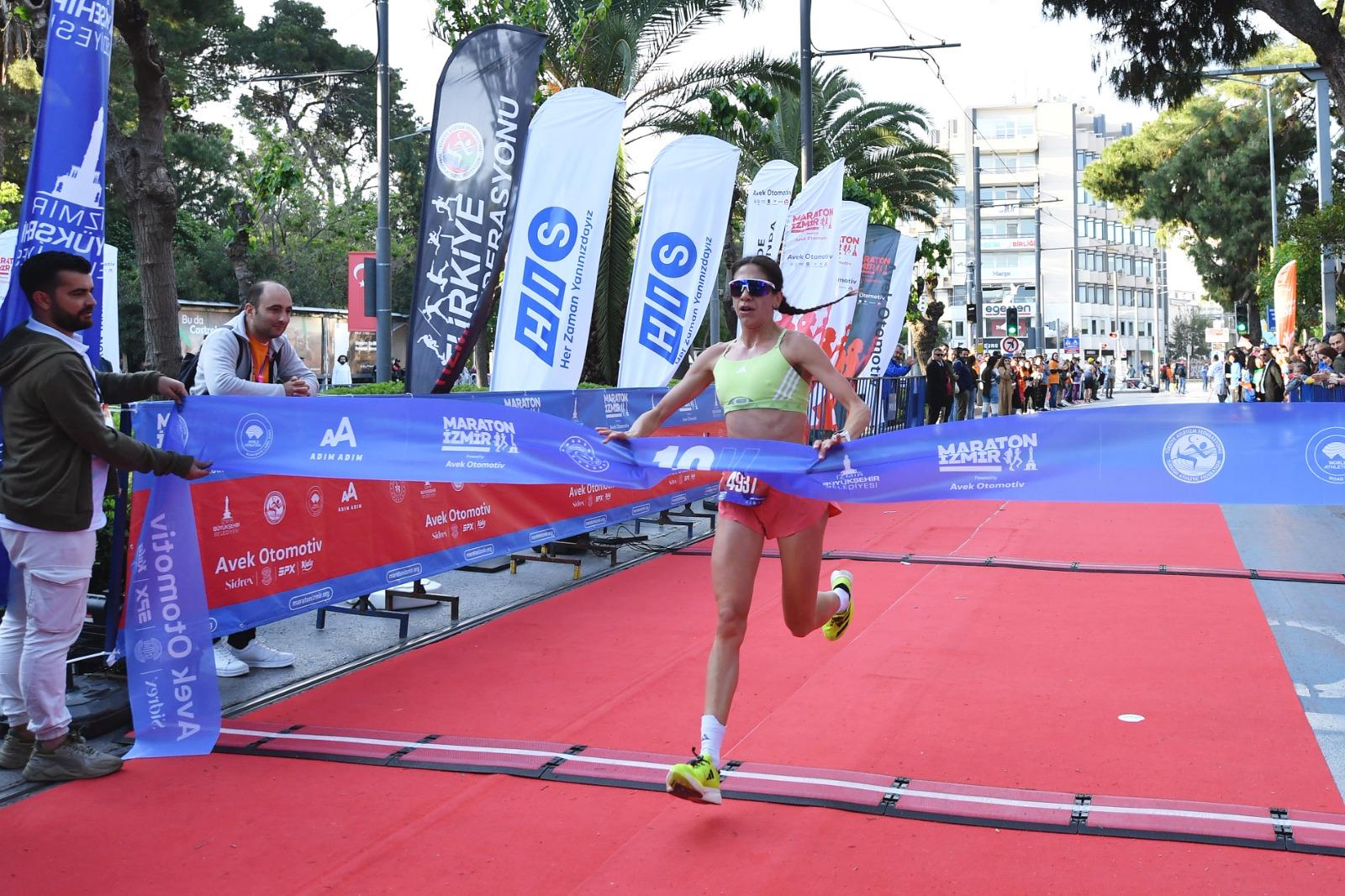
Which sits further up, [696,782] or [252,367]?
[252,367]

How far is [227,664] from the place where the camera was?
22.3ft

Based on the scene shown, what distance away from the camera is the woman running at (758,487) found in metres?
4.73

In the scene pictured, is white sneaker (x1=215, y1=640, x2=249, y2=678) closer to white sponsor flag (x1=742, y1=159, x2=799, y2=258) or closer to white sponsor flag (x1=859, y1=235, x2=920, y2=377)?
white sponsor flag (x1=742, y1=159, x2=799, y2=258)

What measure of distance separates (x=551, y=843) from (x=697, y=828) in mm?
530

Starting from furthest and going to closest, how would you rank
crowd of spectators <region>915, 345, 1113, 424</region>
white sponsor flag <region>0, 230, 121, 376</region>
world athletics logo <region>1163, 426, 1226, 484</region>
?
crowd of spectators <region>915, 345, 1113, 424</region>, white sponsor flag <region>0, 230, 121, 376</region>, world athletics logo <region>1163, 426, 1226, 484</region>

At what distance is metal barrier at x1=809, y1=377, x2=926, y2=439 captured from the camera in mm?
18078

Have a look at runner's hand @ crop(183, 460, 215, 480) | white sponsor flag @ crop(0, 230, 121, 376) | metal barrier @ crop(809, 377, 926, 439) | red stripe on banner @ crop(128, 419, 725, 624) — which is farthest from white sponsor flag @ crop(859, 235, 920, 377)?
runner's hand @ crop(183, 460, 215, 480)

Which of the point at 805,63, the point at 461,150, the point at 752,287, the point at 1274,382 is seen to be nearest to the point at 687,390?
the point at 752,287

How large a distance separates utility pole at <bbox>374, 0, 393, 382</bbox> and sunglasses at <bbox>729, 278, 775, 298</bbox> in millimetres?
12189

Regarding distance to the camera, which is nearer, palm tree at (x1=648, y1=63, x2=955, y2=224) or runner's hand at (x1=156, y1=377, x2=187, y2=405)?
runner's hand at (x1=156, y1=377, x2=187, y2=405)

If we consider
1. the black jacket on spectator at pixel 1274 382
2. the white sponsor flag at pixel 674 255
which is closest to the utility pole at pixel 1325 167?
the black jacket on spectator at pixel 1274 382

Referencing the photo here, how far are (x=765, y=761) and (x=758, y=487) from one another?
4.03ft

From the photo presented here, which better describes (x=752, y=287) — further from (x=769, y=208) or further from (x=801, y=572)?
(x=769, y=208)

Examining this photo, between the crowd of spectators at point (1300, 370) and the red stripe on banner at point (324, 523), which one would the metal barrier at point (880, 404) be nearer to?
the crowd of spectators at point (1300, 370)
